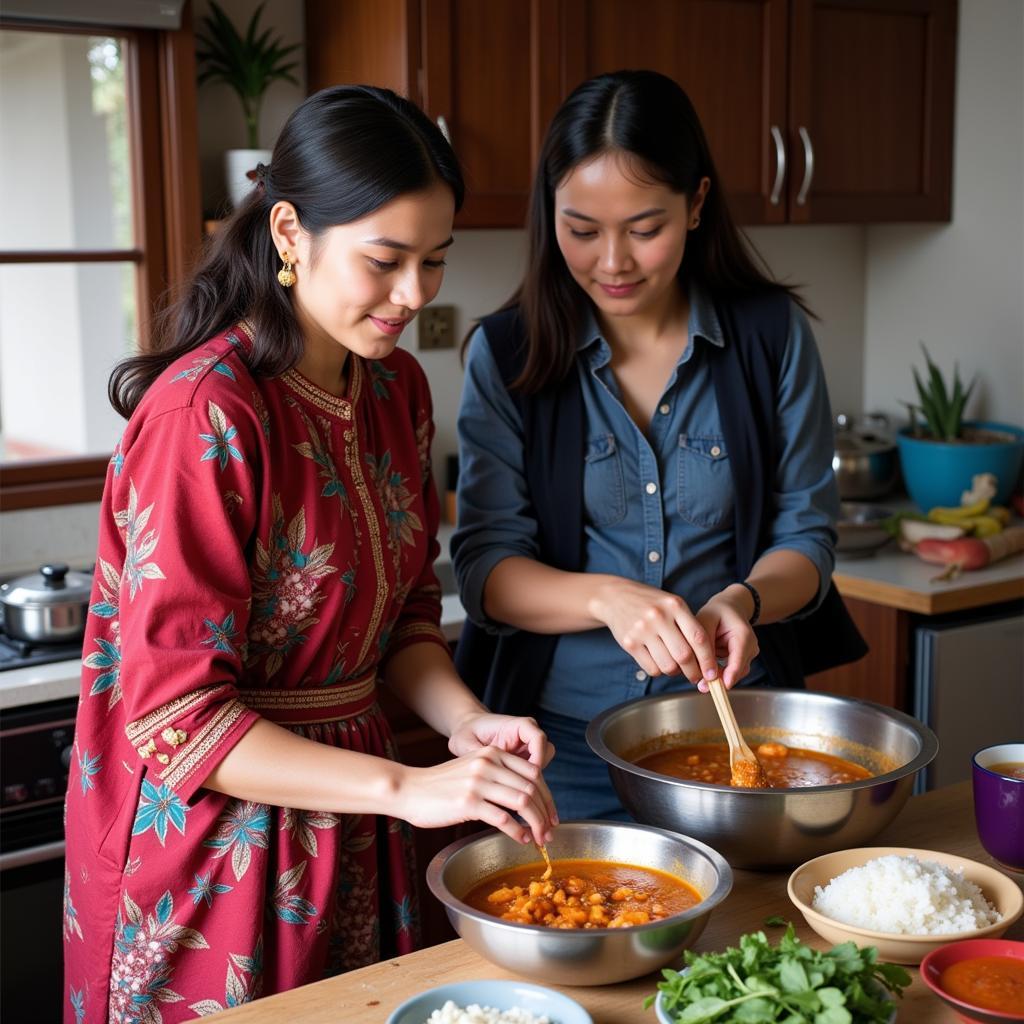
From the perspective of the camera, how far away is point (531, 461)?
6.30 feet

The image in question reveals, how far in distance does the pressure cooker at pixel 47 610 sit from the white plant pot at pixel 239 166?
908 millimetres

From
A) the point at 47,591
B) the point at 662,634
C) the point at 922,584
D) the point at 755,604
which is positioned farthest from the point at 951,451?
the point at 47,591

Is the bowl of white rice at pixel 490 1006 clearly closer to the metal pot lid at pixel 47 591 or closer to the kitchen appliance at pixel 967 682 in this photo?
the metal pot lid at pixel 47 591

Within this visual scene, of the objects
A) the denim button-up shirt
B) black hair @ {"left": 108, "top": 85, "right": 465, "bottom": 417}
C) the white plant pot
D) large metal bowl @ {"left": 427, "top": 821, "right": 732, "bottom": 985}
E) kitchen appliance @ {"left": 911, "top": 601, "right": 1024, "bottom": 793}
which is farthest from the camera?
kitchen appliance @ {"left": 911, "top": 601, "right": 1024, "bottom": 793}

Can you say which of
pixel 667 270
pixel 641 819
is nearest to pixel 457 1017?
pixel 641 819

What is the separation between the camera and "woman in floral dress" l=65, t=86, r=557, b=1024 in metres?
1.34

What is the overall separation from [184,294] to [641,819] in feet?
2.54

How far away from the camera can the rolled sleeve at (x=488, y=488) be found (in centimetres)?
188

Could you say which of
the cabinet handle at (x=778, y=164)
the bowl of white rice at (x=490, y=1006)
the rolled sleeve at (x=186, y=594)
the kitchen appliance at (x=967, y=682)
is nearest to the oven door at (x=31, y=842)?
the rolled sleeve at (x=186, y=594)

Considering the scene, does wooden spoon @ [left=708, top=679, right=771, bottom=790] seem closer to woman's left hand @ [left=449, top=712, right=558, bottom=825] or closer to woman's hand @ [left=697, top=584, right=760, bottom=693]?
woman's hand @ [left=697, top=584, right=760, bottom=693]

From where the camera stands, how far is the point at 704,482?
1.89 meters

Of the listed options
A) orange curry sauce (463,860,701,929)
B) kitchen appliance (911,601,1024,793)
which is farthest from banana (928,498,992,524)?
orange curry sauce (463,860,701,929)

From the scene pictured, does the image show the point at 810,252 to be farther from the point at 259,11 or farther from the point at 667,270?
the point at 667,270

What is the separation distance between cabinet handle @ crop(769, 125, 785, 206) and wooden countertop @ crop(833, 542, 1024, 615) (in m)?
0.88
